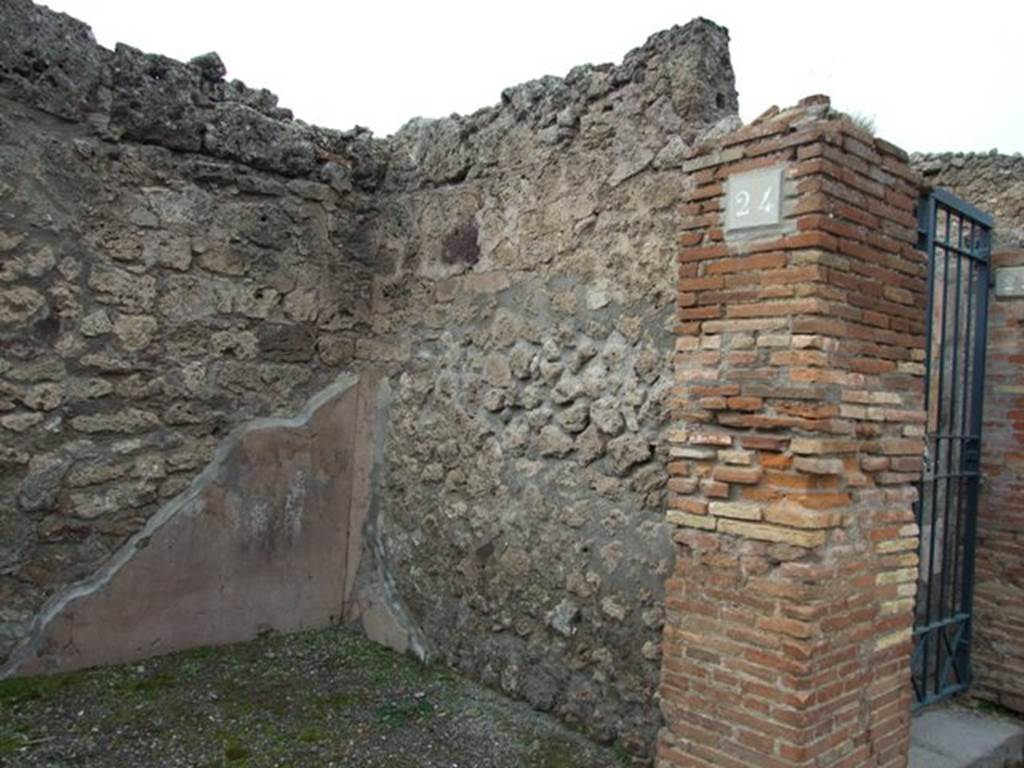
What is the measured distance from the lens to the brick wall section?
407cm

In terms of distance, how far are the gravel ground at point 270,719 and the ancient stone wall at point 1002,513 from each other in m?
2.06

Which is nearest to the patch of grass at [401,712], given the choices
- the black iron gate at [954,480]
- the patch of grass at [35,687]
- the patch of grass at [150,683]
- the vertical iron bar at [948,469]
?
the patch of grass at [150,683]

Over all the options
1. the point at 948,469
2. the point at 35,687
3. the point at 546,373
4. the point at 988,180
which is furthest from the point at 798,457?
the point at 988,180

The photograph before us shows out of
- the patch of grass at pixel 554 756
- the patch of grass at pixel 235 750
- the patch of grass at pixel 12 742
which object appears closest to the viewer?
the patch of grass at pixel 12 742

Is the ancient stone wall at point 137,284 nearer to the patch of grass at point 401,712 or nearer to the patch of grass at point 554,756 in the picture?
the patch of grass at point 401,712

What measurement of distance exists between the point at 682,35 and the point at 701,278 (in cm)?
107

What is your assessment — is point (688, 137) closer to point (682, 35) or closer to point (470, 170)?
point (682, 35)

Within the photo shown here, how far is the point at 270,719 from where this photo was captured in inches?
141

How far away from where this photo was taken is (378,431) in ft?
15.6

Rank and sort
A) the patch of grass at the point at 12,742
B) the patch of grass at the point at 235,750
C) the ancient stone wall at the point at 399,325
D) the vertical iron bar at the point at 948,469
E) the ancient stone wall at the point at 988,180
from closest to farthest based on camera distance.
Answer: the patch of grass at the point at 12,742 → the patch of grass at the point at 235,750 → the ancient stone wall at the point at 399,325 → the vertical iron bar at the point at 948,469 → the ancient stone wall at the point at 988,180

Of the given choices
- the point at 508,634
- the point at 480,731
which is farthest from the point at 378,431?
the point at 480,731

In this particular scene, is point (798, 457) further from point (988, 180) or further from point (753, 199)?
point (988, 180)

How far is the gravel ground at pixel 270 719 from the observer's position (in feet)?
10.7

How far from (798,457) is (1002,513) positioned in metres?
2.08
